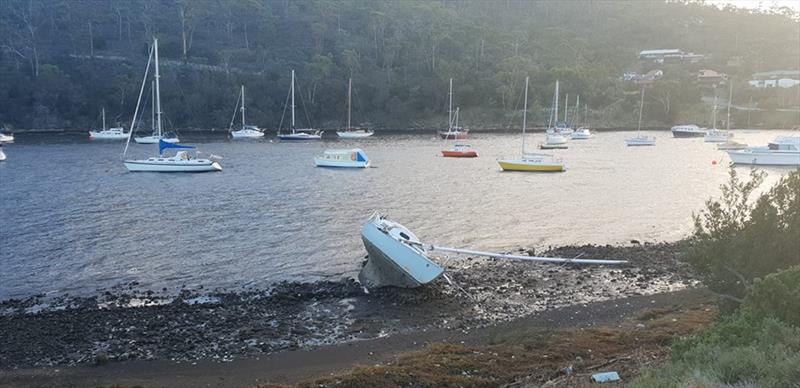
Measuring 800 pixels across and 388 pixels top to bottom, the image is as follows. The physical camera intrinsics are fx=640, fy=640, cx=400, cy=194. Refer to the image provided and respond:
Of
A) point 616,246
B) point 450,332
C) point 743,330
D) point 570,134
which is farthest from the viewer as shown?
point 570,134

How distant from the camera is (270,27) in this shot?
168m

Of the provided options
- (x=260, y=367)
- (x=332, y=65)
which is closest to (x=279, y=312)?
(x=260, y=367)

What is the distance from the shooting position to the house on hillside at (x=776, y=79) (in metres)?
142

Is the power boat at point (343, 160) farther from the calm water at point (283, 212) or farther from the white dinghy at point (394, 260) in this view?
the white dinghy at point (394, 260)

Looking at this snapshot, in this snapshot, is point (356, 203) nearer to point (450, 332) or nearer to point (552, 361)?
point (450, 332)

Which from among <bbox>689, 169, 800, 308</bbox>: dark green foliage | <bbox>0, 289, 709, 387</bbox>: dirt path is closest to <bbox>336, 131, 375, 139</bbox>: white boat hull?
<bbox>0, 289, 709, 387</bbox>: dirt path

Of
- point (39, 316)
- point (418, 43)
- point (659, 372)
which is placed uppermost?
point (418, 43)

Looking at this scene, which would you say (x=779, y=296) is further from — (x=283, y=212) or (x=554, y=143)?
(x=554, y=143)

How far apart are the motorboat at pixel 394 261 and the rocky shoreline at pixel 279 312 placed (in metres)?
0.40

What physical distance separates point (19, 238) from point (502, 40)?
6003 inches

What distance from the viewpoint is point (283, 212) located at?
117 feet

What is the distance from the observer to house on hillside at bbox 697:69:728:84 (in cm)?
14962

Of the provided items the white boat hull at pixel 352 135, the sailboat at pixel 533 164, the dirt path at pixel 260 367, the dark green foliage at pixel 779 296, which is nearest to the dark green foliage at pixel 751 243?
the dark green foliage at pixel 779 296

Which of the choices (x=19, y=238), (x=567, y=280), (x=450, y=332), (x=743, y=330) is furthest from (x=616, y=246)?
(x=19, y=238)
